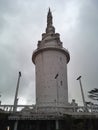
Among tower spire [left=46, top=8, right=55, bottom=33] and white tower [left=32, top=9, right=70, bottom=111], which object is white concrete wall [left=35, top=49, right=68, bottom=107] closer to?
white tower [left=32, top=9, right=70, bottom=111]

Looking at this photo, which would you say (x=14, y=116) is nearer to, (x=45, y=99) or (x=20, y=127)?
(x=20, y=127)

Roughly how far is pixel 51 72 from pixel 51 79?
1.29m

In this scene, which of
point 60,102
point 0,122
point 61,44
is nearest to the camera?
point 0,122

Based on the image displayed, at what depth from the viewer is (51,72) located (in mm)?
46406

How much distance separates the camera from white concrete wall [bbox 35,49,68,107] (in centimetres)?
4456

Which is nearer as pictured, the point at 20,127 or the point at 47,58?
the point at 20,127

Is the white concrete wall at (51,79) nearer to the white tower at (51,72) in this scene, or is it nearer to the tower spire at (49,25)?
the white tower at (51,72)

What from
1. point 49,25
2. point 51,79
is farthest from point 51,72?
point 49,25

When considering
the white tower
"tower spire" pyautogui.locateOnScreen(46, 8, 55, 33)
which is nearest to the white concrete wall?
the white tower

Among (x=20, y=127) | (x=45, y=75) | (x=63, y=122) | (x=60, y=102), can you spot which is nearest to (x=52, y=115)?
(x=63, y=122)

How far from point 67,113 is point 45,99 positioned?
36.4 ft

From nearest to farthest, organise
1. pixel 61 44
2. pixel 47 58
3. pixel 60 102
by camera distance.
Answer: pixel 60 102, pixel 47 58, pixel 61 44

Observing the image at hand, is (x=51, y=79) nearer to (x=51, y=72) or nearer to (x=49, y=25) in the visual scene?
(x=51, y=72)

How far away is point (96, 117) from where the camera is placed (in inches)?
1320
